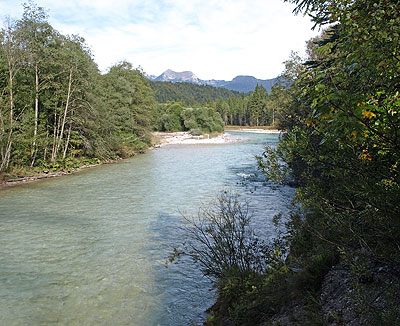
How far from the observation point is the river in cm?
588

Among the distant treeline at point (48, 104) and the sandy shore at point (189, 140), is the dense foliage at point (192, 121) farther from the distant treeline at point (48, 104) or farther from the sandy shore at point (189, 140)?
the distant treeline at point (48, 104)

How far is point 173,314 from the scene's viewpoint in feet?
18.7

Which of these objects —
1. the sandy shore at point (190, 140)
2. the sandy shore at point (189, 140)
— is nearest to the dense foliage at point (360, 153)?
the sandy shore at point (190, 140)

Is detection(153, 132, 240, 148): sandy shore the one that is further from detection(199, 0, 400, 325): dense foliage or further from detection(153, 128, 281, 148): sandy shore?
detection(199, 0, 400, 325): dense foliage

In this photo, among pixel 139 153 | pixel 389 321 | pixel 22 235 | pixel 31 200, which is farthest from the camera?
pixel 139 153

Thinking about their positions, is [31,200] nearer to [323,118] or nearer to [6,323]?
[6,323]

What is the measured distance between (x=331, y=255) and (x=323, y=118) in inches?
106

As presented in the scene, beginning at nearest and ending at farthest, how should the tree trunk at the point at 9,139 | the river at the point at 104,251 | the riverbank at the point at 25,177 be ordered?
the river at the point at 104,251, the riverbank at the point at 25,177, the tree trunk at the point at 9,139

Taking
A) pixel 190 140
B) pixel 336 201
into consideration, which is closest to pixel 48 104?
pixel 336 201

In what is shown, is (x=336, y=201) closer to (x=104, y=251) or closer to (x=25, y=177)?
(x=104, y=251)

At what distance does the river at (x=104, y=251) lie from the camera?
19.3 ft

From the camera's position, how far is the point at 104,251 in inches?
337

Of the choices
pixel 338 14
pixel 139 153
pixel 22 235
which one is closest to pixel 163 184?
pixel 22 235

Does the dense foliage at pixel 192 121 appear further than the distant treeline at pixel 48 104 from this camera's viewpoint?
Yes
